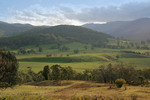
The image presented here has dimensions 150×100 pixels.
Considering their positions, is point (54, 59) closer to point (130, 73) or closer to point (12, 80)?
point (130, 73)

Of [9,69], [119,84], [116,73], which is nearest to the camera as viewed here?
[9,69]

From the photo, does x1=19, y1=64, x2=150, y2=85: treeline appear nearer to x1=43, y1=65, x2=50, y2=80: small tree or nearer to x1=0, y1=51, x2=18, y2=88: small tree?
x1=43, y1=65, x2=50, y2=80: small tree

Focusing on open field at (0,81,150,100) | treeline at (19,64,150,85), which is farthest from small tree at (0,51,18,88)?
treeline at (19,64,150,85)

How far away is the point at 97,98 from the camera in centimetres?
2505

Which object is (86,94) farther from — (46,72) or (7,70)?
(46,72)

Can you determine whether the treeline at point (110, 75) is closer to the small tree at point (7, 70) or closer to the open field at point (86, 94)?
the open field at point (86, 94)

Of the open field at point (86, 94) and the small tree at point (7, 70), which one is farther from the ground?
the small tree at point (7, 70)

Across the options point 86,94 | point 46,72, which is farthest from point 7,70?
point 46,72

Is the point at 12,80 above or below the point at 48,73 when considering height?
above

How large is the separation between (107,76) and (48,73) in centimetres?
3496

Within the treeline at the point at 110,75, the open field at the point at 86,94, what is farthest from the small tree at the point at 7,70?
the treeline at the point at 110,75

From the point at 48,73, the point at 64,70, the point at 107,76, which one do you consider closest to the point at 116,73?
the point at 107,76

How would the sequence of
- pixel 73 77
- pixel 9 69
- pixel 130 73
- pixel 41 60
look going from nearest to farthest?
pixel 9 69, pixel 130 73, pixel 73 77, pixel 41 60

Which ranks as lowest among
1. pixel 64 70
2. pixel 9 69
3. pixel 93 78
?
pixel 93 78
